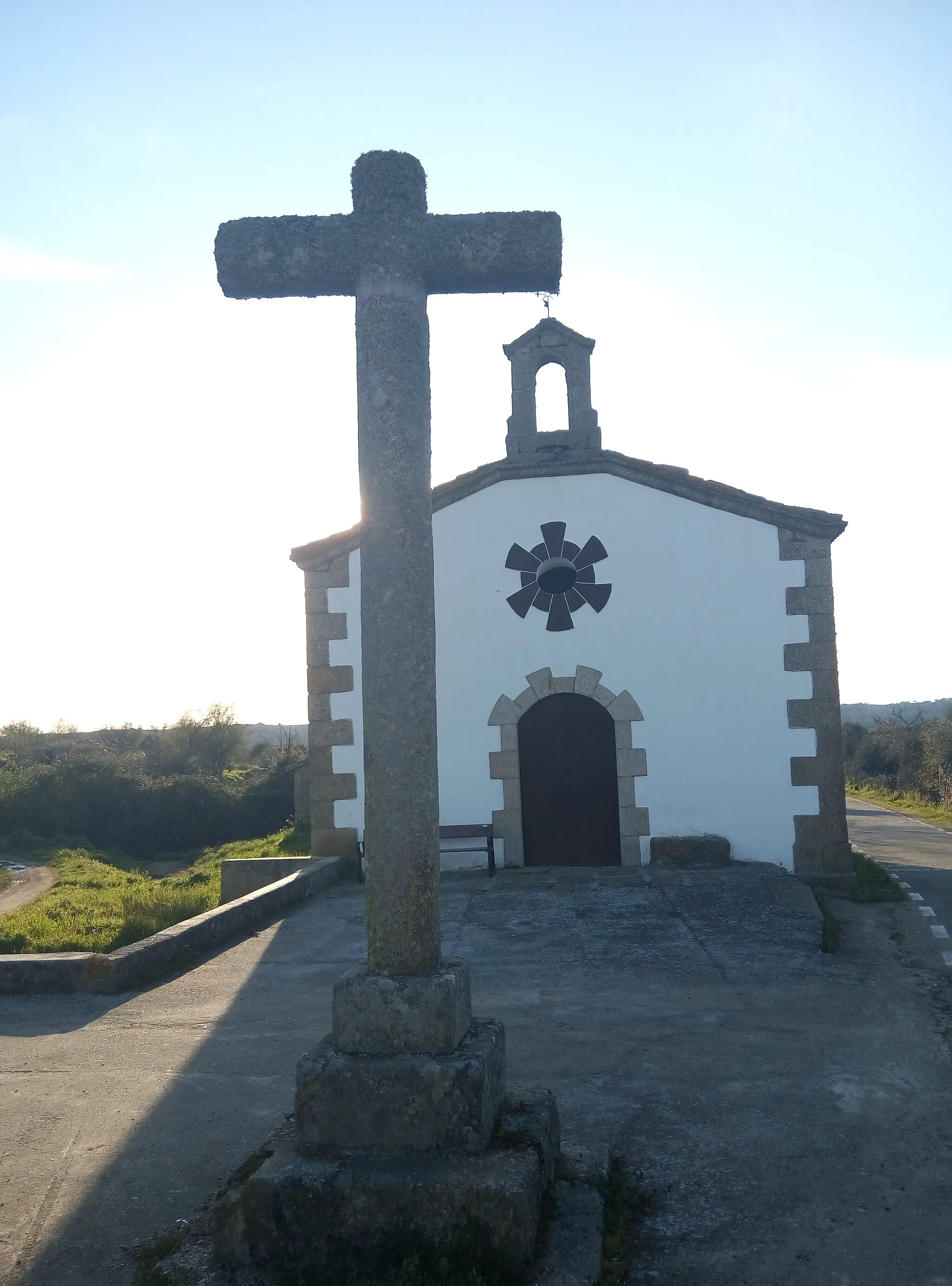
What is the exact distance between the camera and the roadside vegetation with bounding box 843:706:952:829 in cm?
2359

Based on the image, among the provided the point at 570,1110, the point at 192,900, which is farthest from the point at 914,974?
the point at 192,900

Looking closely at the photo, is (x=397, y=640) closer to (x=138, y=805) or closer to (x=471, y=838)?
(x=471, y=838)

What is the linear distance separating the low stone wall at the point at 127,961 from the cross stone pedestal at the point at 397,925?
3.66 m

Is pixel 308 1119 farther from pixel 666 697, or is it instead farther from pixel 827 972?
pixel 666 697

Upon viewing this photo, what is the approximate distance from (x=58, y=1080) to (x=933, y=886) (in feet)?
28.0

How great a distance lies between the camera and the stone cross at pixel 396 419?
10.5 ft

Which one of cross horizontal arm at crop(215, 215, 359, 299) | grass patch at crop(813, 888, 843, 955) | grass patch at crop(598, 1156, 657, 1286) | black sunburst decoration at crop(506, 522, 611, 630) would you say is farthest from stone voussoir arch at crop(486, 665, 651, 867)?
cross horizontal arm at crop(215, 215, 359, 299)

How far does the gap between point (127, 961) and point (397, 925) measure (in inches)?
151

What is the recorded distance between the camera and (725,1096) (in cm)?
415

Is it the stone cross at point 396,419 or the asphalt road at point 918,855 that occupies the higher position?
the stone cross at point 396,419

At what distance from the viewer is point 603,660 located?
1043cm

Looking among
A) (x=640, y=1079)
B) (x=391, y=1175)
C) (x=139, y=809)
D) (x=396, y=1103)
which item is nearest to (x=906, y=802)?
(x=139, y=809)

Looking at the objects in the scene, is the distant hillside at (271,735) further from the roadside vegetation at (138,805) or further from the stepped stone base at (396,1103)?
the stepped stone base at (396,1103)

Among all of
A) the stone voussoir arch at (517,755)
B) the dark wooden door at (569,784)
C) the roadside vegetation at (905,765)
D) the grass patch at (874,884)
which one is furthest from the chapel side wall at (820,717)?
the roadside vegetation at (905,765)
